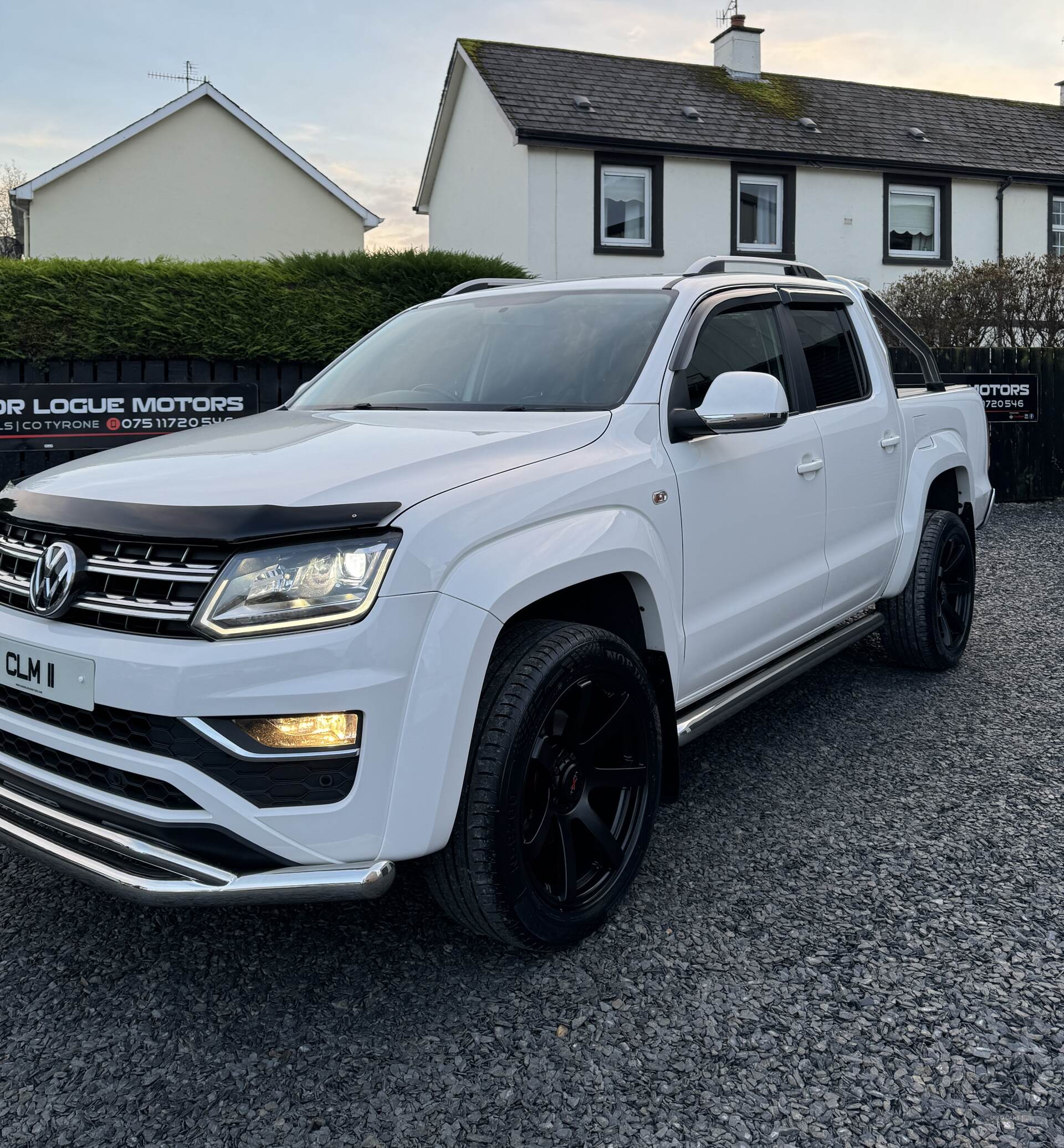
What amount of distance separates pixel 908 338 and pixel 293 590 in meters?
4.30

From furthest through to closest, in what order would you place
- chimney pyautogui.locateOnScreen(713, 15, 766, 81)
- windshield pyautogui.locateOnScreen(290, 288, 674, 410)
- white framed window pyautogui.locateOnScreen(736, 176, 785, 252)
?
chimney pyautogui.locateOnScreen(713, 15, 766, 81)
white framed window pyautogui.locateOnScreen(736, 176, 785, 252)
windshield pyautogui.locateOnScreen(290, 288, 674, 410)

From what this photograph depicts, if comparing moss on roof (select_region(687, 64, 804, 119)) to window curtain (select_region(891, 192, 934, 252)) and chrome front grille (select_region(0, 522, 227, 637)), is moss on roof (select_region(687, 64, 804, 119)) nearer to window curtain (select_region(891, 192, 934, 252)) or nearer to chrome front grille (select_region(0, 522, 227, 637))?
window curtain (select_region(891, 192, 934, 252))

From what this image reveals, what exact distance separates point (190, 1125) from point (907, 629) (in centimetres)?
391

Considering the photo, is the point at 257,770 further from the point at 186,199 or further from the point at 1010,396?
the point at 186,199

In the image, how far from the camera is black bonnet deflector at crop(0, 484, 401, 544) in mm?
2305

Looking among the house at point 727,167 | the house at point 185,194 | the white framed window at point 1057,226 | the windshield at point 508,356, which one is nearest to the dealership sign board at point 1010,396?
the house at point 727,167

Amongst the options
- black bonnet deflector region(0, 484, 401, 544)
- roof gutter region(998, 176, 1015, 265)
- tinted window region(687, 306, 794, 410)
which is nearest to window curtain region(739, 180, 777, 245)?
roof gutter region(998, 176, 1015, 265)

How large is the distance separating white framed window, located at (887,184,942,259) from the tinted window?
58.0 ft

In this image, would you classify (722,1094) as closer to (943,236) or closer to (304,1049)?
(304,1049)

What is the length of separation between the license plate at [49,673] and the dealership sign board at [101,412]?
488 centimetres

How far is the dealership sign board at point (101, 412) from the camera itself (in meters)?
7.29

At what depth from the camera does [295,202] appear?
23906mm

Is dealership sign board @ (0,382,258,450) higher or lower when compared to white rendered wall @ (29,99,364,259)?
lower

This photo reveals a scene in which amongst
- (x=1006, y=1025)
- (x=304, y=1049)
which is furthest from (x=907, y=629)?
(x=304, y=1049)
